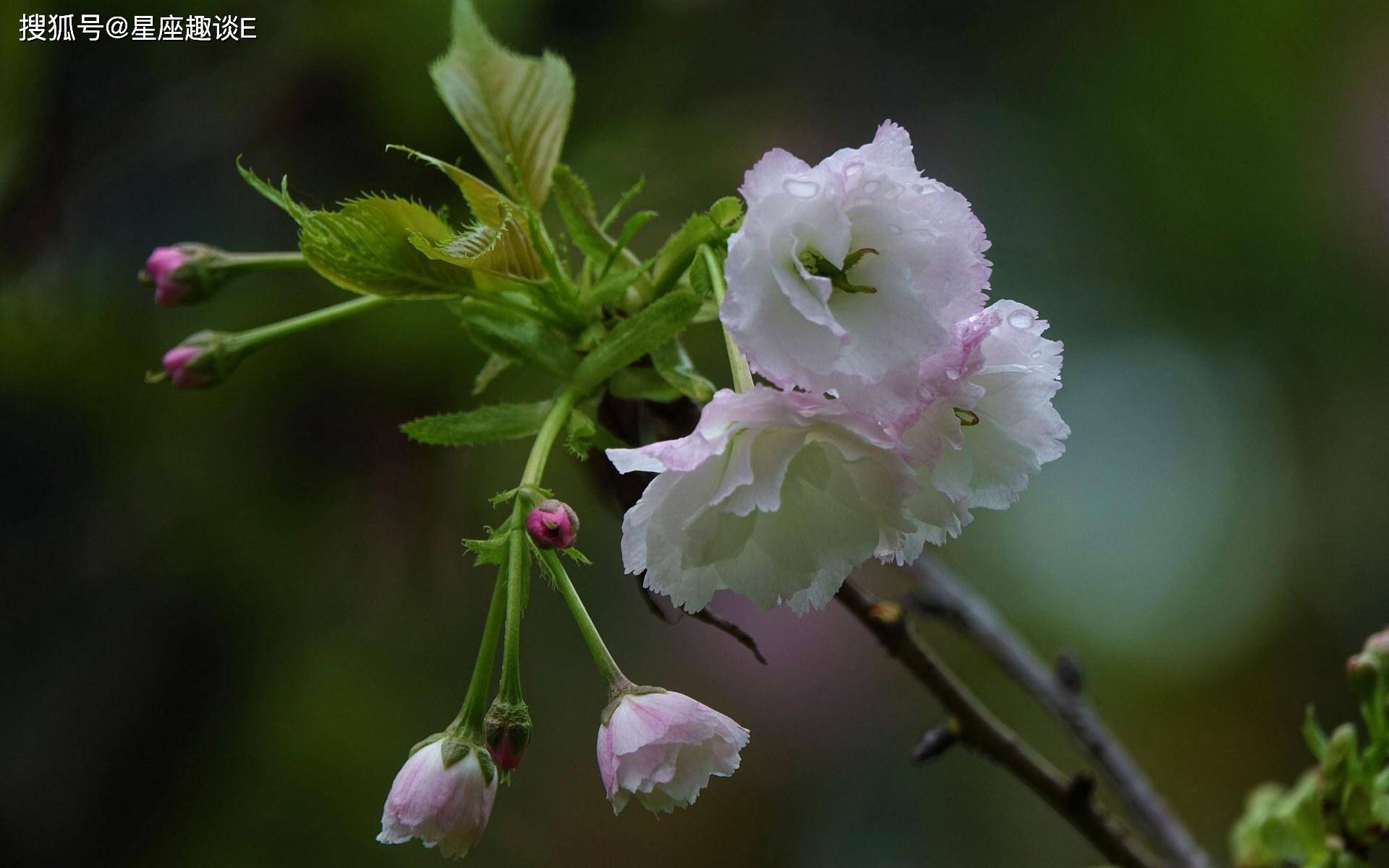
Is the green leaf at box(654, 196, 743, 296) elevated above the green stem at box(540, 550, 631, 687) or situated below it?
above

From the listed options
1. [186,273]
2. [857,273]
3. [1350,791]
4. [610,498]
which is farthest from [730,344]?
[1350,791]

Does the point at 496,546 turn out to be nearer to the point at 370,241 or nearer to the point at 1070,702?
the point at 370,241

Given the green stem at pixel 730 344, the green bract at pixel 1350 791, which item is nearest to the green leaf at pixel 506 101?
the green stem at pixel 730 344

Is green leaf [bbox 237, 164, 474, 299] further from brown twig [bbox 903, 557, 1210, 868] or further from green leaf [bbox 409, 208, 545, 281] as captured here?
brown twig [bbox 903, 557, 1210, 868]

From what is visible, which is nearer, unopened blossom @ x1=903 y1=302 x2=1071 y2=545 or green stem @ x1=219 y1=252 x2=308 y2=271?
unopened blossom @ x1=903 y1=302 x2=1071 y2=545

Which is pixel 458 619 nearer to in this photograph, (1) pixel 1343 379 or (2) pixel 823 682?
(2) pixel 823 682

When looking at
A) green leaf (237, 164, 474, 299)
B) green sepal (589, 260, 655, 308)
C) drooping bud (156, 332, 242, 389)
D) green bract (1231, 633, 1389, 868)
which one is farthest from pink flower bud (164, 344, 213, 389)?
green bract (1231, 633, 1389, 868)

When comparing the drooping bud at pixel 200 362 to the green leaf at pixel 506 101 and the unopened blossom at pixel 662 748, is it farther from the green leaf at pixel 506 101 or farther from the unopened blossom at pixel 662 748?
the unopened blossom at pixel 662 748

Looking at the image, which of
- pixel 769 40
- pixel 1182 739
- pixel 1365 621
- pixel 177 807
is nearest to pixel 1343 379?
pixel 1365 621
